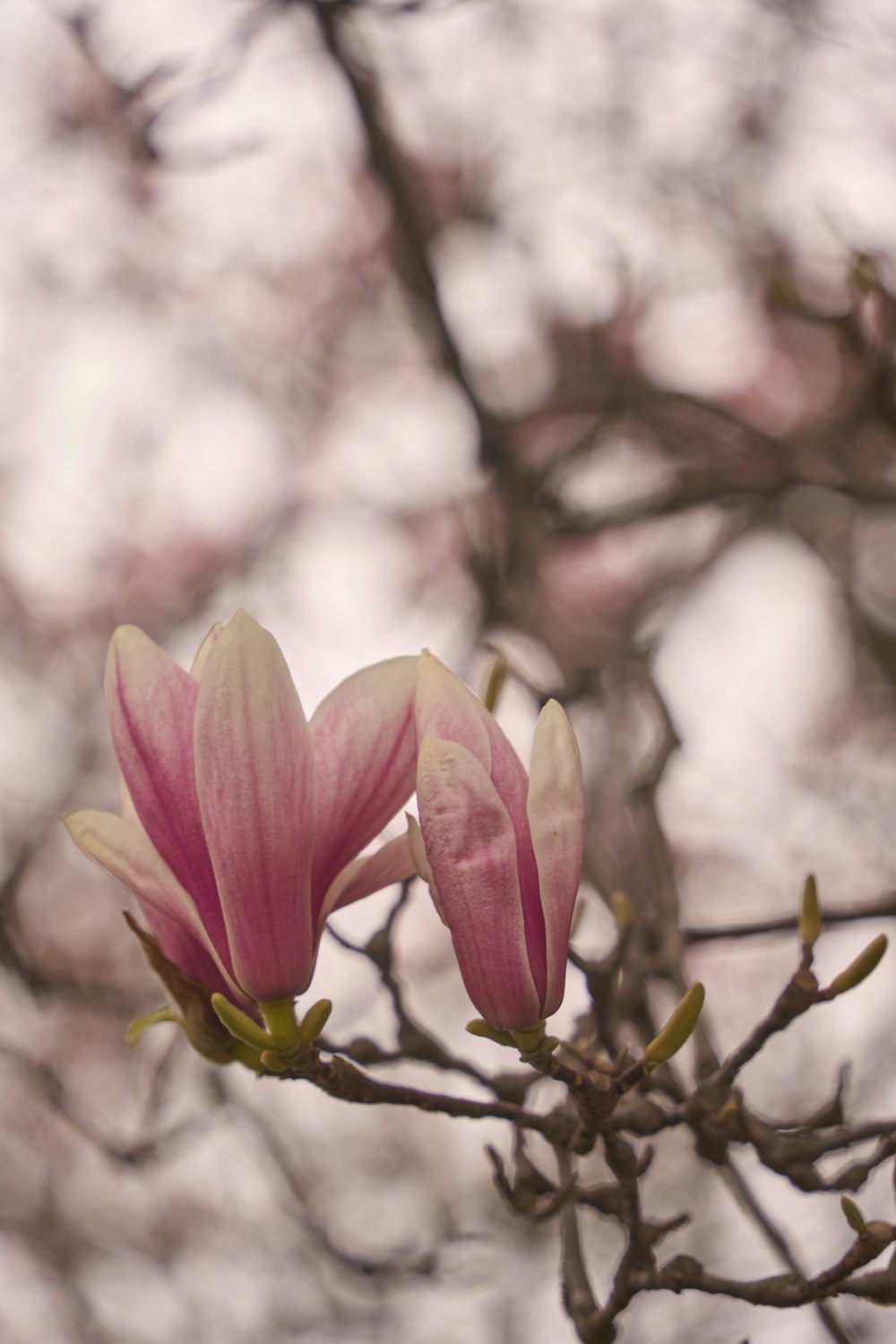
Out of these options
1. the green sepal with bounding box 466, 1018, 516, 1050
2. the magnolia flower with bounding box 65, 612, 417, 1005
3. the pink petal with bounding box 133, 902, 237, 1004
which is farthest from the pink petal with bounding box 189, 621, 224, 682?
the green sepal with bounding box 466, 1018, 516, 1050

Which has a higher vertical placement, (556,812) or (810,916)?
(556,812)

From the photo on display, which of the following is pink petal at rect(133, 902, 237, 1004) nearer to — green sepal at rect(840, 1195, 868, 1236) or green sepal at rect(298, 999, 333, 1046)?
green sepal at rect(298, 999, 333, 1046)

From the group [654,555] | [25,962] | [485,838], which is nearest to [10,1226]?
[25,962]

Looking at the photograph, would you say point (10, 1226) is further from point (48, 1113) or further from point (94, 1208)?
point (48, 1113)

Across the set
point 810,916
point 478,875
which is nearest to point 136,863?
point 478,875

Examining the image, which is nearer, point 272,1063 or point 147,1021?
point 272,1063

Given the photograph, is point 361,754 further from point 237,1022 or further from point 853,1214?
point 853,1214

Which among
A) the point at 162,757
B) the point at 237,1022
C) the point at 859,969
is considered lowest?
the point at 859,969
